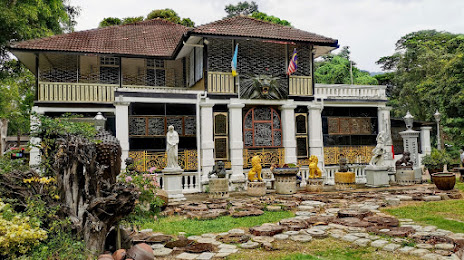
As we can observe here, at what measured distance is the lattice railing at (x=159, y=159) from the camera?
44.8 feet

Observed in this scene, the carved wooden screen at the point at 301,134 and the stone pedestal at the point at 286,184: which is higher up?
the carved wooden screen at the point at 301,134

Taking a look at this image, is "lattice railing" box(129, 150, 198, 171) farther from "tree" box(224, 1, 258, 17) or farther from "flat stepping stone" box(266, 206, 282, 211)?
"tree" box(224, 1, 258, 17)

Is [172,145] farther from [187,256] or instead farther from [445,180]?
[445,180]

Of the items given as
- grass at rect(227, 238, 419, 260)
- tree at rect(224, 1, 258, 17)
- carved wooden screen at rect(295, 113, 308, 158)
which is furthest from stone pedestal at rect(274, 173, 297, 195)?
tree at rect(224, 1, 258, 17)

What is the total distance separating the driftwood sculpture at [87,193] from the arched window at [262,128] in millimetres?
11258

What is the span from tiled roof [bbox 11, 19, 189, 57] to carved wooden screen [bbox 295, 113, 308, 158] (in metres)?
7.11

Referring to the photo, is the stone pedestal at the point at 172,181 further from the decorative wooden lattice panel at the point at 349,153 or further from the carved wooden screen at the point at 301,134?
the decorative wooden lattice panel at the point at 349,153

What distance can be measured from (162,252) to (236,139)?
379 inches

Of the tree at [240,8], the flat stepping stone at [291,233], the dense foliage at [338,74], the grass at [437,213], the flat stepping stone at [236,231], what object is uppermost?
the tree at [240,8]

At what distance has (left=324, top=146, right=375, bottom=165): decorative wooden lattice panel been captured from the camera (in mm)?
16578

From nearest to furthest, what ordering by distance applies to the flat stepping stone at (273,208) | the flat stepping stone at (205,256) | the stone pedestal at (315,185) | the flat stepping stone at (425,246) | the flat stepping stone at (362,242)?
the flat stepping stone at (205,256) → the flat stepping stone at (425,246) → the flat stepping stone at (362,242) → the flat stepping stone at (273,208) → the stone pedestal at (315,185)

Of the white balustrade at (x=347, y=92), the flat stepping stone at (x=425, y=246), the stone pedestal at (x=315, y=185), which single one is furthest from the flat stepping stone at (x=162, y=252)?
the white balustrade at (x=347, y=92)

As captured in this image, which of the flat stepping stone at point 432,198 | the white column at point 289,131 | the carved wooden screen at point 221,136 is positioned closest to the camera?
the flat stepping stone at point 432,198

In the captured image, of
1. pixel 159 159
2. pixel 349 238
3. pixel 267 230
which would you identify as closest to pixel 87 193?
pixel 267 230
